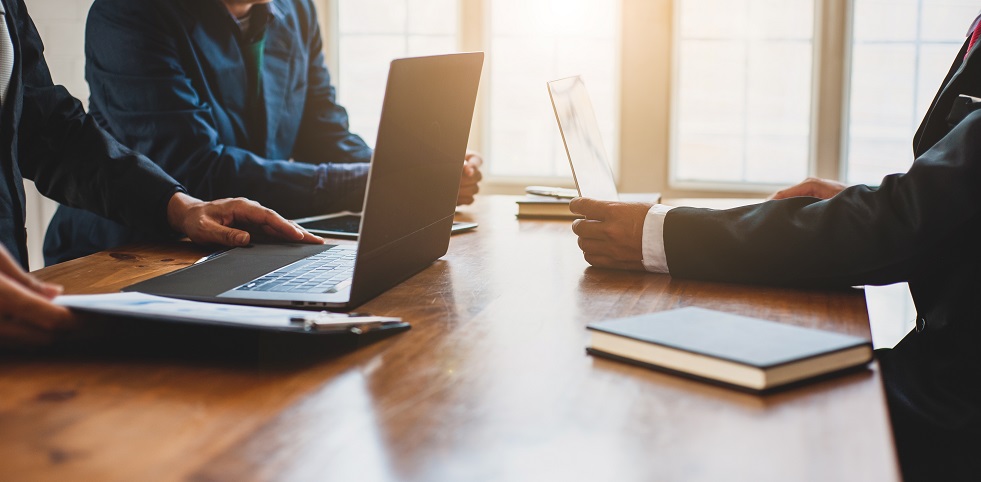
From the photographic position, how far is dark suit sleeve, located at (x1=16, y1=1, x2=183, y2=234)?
5.17 ft

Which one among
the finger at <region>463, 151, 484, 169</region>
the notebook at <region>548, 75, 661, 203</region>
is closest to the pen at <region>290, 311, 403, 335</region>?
the notebook at <region>548, 75, 661, 203</region>

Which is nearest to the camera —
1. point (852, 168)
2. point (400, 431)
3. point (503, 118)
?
point (400, 431)

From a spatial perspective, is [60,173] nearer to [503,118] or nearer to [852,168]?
[503,118]

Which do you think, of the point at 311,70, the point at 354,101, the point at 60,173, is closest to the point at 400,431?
the point at 60,173

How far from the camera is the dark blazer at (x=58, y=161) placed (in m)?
1.55

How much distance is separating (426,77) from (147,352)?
460 mm

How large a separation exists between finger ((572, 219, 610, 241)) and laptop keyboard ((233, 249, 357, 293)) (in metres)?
0.35

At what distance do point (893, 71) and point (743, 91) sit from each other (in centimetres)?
63

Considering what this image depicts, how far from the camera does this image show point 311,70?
2.52m

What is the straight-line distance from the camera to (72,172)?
5.24 feet

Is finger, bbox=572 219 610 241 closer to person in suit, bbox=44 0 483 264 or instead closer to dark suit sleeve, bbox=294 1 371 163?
person in suit, bbox=44 0 483 264

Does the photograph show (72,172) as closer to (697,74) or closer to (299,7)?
(299,7)

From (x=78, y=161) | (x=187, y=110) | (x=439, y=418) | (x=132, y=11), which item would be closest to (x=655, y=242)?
(x=439, y=418)

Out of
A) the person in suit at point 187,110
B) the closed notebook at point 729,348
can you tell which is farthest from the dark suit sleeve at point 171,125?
the closed notebook at point 729,348
